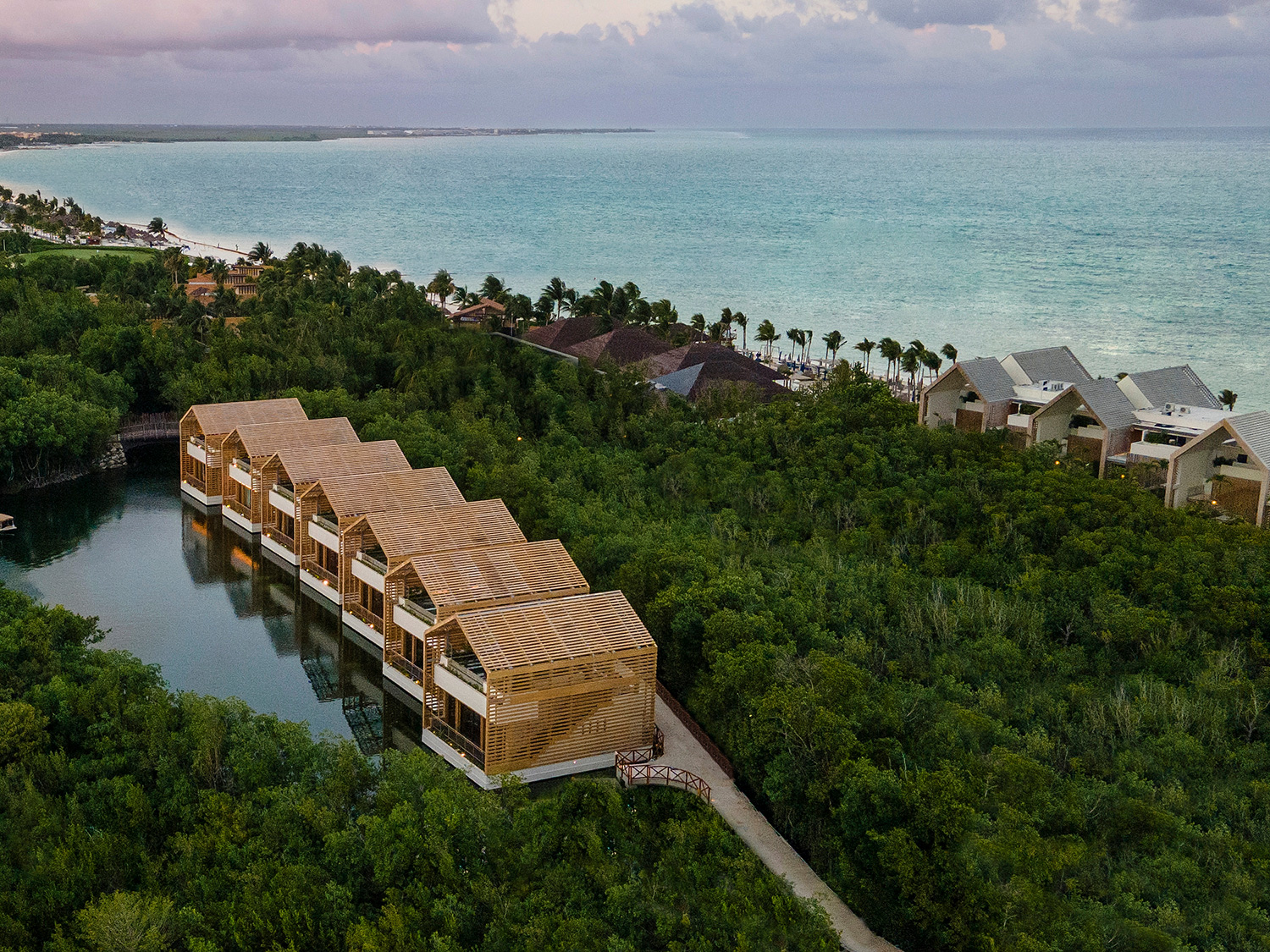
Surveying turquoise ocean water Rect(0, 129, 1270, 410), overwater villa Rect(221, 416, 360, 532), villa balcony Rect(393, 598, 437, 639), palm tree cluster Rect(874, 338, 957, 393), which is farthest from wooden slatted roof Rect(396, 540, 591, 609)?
turquoise ocean water Rect(0, 129, 1270, 410)

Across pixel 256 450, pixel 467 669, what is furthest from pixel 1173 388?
pixel 256 450

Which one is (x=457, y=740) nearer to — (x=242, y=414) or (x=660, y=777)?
(x=660, y=777)

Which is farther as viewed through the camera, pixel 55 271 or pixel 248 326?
pixel 55 271

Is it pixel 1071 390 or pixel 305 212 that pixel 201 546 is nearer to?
pixel 1071 390

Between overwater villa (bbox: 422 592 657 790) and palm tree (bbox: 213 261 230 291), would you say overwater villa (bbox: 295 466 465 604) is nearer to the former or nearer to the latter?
overwater villa (bbox: 422 592 657 790)

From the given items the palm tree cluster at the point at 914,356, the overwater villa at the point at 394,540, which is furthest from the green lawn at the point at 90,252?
the overwater villa at the point at 394,540

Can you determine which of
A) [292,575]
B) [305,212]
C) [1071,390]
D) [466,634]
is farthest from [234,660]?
[305,212]

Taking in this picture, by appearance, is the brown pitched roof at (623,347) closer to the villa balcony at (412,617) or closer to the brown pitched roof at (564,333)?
the brown pitched roof at (564,333)
